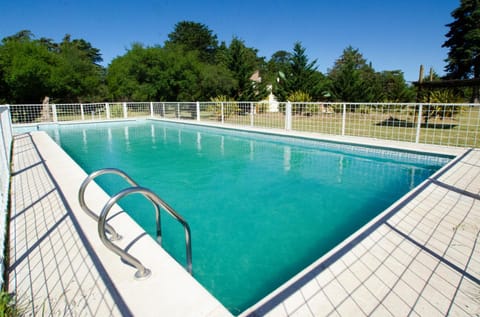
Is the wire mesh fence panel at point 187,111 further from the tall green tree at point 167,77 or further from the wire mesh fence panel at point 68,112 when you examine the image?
the wire mesh fence panel at point 68,112

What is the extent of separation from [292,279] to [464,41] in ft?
120

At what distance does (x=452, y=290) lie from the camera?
1.95m

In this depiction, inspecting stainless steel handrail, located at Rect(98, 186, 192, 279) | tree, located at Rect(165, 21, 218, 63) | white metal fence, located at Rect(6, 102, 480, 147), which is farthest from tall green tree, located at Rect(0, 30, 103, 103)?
stainless steel handrail, located at Rect(98, 186, 192, 279)

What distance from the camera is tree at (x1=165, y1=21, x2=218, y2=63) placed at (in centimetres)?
3741

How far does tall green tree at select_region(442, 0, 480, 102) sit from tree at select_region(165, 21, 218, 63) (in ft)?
88.7

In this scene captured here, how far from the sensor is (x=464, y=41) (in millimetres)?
28031

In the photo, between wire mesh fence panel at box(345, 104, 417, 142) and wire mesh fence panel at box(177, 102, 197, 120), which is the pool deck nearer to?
wire mesh fence panel at box(345, 104, 417, 142)

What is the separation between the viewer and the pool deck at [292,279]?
1.76 meters

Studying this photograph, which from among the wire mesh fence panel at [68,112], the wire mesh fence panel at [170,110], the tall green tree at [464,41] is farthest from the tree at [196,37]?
the tall green tree at [464,41]

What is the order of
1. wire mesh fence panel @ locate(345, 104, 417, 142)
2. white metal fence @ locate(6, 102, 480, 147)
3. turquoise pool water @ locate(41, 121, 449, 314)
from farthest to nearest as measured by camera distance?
white metal fence @ locate(6, 102, 480, 147)
wire mesh fence panel @ locate(345, 104, 417, 142)
turquoise pool water @ locate(41, 121, 449, 314)

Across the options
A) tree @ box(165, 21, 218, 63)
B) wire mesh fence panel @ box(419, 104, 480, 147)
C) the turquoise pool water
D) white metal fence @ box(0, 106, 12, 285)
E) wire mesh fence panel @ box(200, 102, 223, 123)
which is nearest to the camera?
white metal fence @ box(0, 106, 12, 285)

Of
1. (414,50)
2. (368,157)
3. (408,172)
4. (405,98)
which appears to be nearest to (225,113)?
(368,157)

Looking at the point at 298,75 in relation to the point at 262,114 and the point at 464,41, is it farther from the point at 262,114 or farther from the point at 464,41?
the point at 464,41

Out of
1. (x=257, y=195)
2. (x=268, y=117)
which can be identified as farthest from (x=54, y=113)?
(x=257, y=195)
